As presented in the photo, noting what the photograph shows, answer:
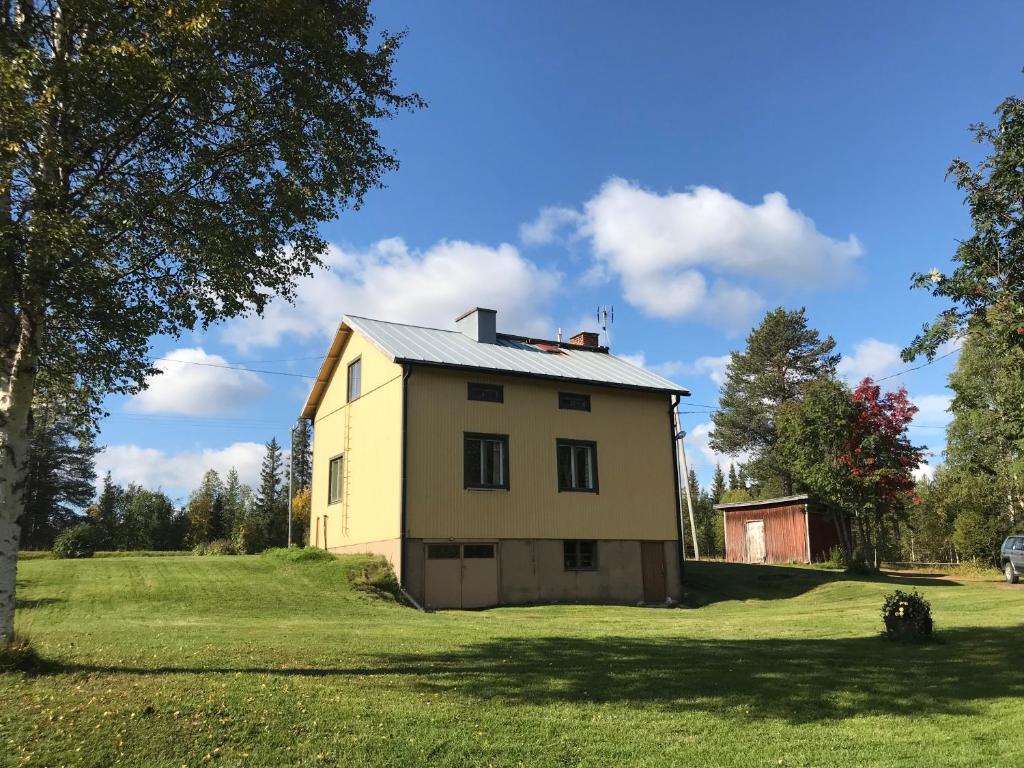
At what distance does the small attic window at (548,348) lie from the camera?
92.4 ft

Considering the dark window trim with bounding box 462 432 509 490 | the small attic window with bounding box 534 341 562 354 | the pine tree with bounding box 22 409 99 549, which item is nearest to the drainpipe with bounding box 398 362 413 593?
the dark window trim with bounding box 462 432 509 490

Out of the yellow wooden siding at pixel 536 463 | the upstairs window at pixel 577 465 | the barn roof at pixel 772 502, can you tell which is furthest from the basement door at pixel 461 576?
the barn roof at pixel 772 502

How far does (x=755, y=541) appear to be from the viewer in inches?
1555

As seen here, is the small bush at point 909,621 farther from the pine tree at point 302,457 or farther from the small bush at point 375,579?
the pine tree at point 302,457

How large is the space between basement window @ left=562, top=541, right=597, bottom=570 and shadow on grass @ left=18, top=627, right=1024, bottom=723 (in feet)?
38.3

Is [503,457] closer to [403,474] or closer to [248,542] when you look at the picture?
[403,474]

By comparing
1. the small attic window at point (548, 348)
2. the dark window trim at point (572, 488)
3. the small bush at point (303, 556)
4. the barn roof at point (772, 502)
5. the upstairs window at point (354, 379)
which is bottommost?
the small bush at point (303, 556)

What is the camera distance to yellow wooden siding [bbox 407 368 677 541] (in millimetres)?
21719

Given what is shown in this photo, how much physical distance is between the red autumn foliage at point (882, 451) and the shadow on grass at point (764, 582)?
133 inches

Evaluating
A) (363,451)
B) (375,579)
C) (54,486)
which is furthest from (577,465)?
(54,486)

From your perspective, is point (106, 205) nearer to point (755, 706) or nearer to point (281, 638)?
point (281, 638)

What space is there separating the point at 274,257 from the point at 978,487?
36867 millimetres

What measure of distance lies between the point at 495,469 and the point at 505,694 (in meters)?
15.0

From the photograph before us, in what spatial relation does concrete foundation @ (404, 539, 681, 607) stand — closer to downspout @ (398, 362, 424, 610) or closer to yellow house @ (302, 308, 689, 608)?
yellow house @ (302, 308, 689, 608)
